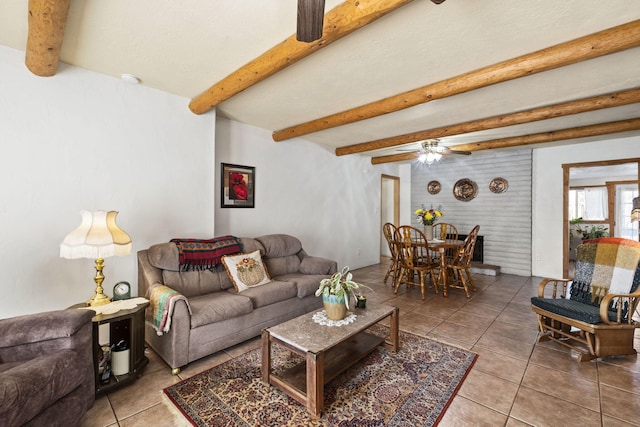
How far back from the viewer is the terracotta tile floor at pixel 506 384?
168cm

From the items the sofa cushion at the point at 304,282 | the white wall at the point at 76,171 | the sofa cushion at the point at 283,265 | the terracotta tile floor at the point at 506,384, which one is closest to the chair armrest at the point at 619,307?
the terracotta tile floor at the point at 506,384

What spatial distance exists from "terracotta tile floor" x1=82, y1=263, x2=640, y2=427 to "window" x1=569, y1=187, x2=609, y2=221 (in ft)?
24.3

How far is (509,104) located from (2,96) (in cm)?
474

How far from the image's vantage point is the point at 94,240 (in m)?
1.93

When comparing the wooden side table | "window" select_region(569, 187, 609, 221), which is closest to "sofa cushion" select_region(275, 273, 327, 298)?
the wooden side table

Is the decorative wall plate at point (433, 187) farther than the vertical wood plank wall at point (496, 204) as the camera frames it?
Yes

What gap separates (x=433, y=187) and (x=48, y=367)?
22.3 feet

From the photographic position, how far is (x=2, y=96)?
2182 millimetres

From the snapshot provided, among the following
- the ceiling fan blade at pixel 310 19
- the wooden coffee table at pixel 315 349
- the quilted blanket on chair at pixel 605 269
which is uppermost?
the ceiling fan blade at pixel 310 19

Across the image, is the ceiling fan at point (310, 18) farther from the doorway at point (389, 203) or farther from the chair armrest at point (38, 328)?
the doorway at point (389, 203)

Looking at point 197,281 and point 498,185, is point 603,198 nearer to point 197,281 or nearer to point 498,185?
point 498,185

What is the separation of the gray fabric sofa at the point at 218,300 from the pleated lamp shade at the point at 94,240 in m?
0.58

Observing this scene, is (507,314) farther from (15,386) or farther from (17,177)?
(17,177)

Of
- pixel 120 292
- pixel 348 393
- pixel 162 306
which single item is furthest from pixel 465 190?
pixel 120 292
